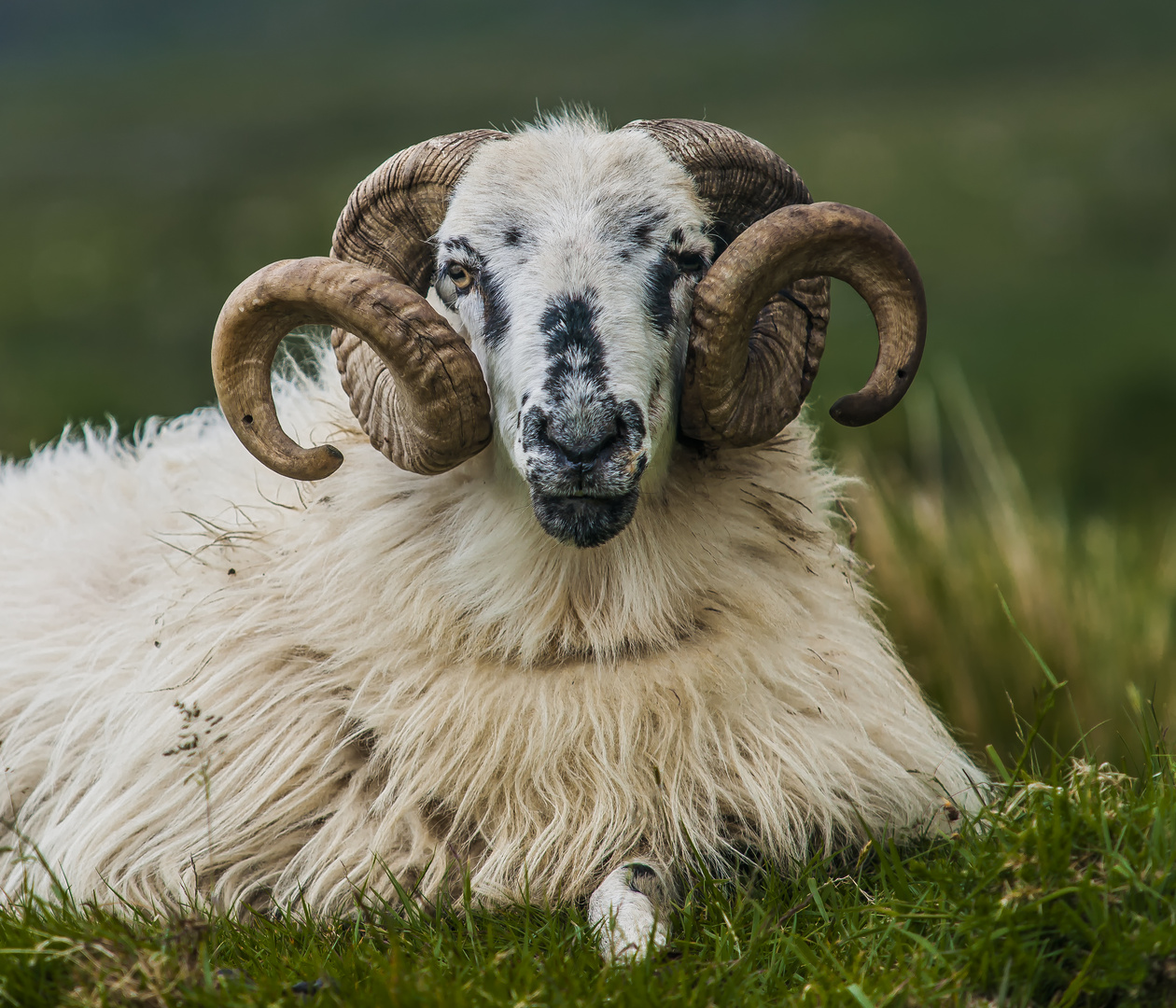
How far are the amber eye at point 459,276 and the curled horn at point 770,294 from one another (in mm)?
684

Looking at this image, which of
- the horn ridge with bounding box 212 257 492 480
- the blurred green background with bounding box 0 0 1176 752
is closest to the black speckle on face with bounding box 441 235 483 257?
the horn ridge with bounding box 212 257 492 480

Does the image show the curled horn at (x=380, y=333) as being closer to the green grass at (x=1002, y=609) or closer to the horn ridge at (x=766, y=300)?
the horn ridge at (x=766, y=300)

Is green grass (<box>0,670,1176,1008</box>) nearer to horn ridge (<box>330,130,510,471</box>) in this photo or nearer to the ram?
the ram

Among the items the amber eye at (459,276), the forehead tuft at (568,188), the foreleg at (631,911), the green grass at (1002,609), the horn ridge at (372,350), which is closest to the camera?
the foreleg at (631,911)

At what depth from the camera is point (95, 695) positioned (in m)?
4.05

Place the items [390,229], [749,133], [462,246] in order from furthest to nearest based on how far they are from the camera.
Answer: [749,133] < [390,229] < [462,246]

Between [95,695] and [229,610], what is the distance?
55 centimetres

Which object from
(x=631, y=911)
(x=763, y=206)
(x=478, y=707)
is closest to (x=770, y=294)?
(x=763, y=206)

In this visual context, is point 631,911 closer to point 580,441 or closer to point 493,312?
point 580,441

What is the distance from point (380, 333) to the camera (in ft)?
10.9

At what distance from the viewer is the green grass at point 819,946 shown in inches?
100

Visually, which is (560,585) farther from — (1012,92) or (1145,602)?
(1012,92)

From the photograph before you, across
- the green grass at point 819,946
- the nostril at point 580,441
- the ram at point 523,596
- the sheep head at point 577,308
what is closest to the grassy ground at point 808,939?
the green grass at point 819,946

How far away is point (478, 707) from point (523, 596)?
35cm
